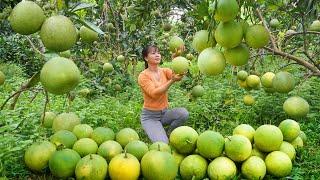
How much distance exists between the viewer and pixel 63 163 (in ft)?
9.78

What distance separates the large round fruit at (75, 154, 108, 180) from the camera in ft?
9.53

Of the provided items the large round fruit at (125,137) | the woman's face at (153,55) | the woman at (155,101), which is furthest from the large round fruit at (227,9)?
the woman's face at (153,55)

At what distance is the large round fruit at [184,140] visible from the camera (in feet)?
10.6

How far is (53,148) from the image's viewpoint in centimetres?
316

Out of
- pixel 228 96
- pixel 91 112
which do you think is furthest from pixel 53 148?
pixel 228 96

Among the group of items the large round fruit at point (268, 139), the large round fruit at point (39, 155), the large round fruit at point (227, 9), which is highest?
the large round fruit at point (227, 9)

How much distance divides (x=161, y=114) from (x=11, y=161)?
207 centimetres

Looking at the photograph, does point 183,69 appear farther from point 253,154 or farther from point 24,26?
point 24,26

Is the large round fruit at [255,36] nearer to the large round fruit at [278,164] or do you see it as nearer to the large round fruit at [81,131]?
the large round fruit at [278,164]

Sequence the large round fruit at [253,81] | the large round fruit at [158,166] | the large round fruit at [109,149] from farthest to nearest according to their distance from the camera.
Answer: the large round fruit at [253,81], the large round fruit at [109,149], the large round fruit at [158,166]

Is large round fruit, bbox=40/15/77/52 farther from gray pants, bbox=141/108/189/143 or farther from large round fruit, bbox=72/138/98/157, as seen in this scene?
gray pants, bbox=141/108/189/143

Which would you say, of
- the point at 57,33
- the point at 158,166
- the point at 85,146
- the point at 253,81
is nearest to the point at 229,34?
the point at 57,33

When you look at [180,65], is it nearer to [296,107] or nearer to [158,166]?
[296,107]

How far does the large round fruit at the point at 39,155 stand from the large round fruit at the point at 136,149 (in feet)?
1.70
